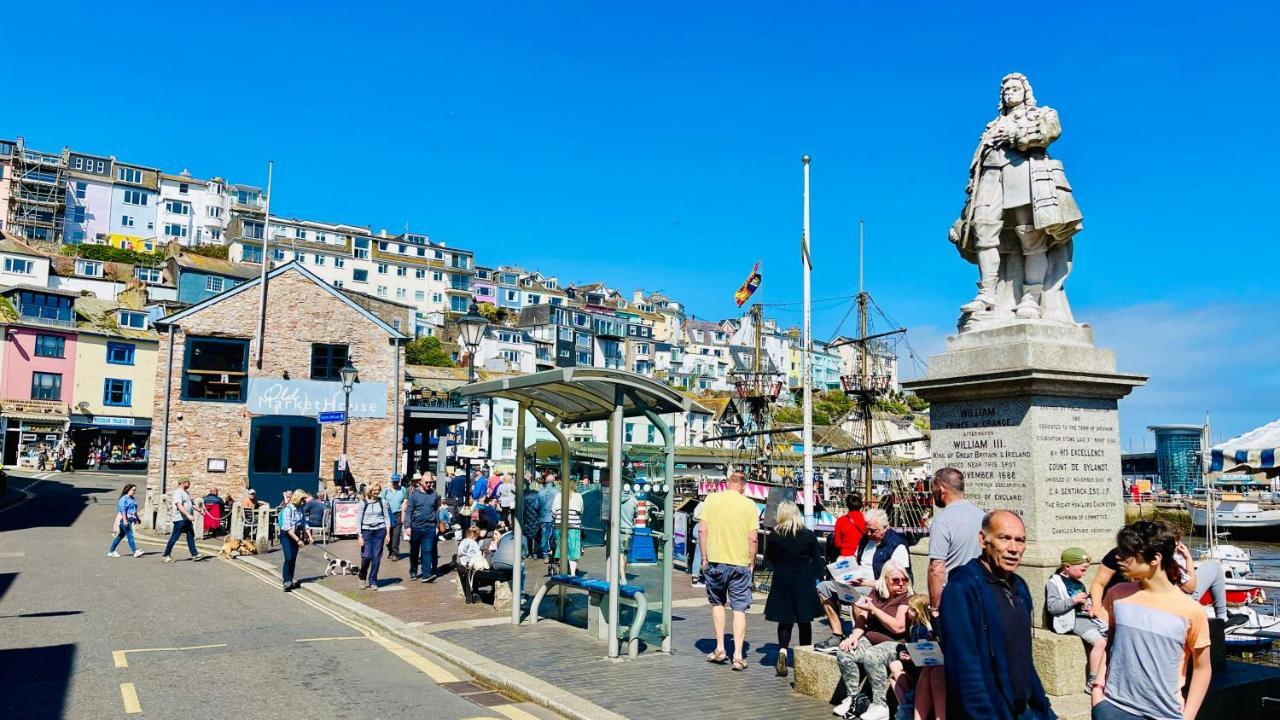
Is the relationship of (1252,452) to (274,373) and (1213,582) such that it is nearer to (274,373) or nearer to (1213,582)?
(1213,582)

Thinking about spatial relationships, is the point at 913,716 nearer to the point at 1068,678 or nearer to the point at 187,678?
the point at 1068,678

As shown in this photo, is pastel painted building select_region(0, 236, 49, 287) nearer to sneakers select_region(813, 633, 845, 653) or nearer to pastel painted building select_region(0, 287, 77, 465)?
pastel painted building select_region(0, 287, 77, 465)

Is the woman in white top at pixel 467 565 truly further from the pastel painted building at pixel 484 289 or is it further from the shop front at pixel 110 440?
the pastel painted building at pixel 484 289

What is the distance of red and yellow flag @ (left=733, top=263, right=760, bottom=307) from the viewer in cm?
4288

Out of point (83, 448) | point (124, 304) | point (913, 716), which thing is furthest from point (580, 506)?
point (124, 304)

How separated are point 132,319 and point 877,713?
235 feet

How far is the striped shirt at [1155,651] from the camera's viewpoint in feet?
13.8

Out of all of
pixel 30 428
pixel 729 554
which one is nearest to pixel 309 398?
pixel 729 554

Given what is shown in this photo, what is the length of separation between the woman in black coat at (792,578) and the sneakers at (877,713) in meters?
1.93

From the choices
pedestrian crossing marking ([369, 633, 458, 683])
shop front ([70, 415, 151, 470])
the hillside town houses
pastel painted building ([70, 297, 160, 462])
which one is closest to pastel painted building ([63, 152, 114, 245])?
the hillside town houses

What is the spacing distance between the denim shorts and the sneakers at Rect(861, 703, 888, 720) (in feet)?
8.21

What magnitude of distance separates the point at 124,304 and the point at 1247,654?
76565 mm

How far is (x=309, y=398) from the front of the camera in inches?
1257

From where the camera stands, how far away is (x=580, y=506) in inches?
581
